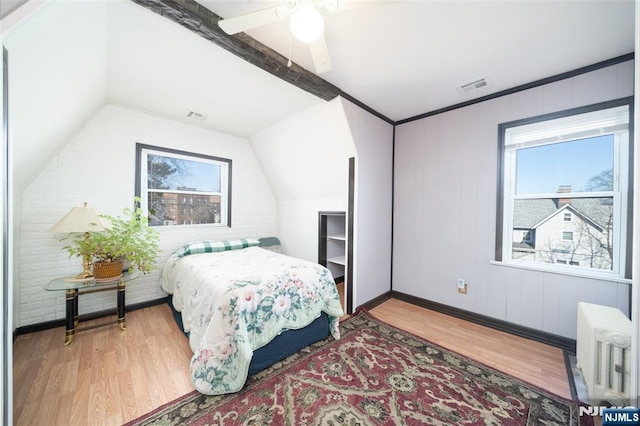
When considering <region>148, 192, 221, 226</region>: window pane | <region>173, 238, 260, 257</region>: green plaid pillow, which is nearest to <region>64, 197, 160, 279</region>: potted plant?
<region>173, 238, 260, 257</region>: green plaid pillow

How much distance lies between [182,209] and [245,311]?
2.19m

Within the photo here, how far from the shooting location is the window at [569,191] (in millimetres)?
1873

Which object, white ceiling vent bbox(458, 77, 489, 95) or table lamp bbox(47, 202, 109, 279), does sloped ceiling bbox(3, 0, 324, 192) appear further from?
white ceiling vent bbox(458, 77, 489, 95)

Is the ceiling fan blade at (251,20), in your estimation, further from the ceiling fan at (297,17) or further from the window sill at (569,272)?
the window sill at (569,272)

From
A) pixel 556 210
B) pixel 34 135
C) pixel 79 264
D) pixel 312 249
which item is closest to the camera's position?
pixel 34 135

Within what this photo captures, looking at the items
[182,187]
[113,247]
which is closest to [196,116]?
[182,187]

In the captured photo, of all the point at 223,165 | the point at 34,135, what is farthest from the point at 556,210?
the point at 34,135

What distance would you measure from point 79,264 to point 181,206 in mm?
1174

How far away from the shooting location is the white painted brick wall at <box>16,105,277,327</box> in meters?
2.17

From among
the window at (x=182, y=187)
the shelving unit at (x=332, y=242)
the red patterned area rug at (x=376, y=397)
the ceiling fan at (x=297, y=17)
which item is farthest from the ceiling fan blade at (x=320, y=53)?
the window at (x=182, y=187)

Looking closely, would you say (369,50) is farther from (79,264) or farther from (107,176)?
(79,264)

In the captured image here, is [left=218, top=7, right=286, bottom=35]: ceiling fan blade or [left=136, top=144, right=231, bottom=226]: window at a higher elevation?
[left=218, top=7, right=286, bottom=35]: ceiling fan blade

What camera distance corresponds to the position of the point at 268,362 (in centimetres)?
176

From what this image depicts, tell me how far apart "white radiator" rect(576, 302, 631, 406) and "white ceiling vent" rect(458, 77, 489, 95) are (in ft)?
7.21
